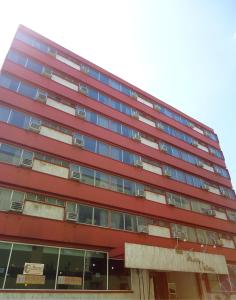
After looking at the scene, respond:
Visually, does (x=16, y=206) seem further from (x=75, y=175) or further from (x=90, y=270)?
(x=90, y=270)

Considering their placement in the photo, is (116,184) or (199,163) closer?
(116,184)

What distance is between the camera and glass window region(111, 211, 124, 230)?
20.6 metres

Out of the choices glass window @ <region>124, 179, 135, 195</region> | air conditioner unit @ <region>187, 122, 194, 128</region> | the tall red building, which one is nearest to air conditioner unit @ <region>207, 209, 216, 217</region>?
the tall red building

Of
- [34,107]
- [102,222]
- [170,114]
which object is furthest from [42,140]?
[170,114]

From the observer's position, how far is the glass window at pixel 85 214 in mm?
19141

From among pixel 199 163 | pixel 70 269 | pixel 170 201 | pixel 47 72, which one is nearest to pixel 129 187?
pixel 170 201

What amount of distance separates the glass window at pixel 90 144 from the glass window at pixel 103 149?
1.74 feet

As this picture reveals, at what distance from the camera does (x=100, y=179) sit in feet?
72.2

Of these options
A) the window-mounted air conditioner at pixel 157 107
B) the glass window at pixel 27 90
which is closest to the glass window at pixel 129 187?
the glass window at pixel 27 90

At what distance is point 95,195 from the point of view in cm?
2066

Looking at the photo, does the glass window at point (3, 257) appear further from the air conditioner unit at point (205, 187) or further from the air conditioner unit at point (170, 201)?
the air conditioner unit at point (205, 187)

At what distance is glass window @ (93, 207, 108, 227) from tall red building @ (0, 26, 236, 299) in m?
0.10

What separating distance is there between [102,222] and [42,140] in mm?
7541

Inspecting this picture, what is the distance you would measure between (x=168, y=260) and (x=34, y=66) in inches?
755
